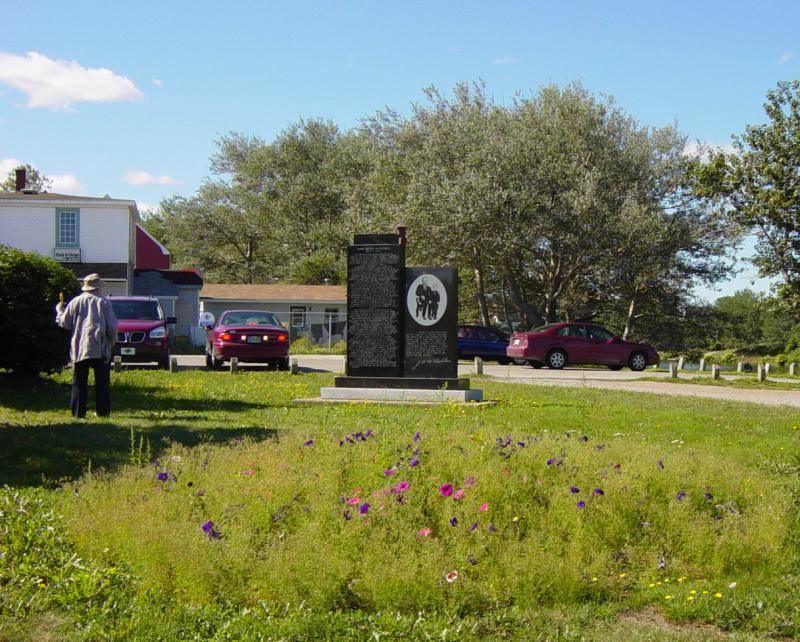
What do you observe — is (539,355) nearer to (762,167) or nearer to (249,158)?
(762,167)

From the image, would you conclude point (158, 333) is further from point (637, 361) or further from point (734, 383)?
point (637, 361)

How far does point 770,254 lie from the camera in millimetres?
31016

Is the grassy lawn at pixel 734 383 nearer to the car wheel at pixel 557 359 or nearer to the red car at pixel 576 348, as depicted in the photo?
the red car at pixel 576 348

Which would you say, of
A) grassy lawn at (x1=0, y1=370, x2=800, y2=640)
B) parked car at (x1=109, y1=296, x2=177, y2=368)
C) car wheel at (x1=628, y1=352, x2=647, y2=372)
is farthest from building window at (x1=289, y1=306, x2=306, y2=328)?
grassy lawn at (x1=0, y1=370, x2=800, y2=640)

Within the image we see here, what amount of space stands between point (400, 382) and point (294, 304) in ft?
101

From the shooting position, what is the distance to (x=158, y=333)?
21.6 meters

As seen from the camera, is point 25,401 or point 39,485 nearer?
point 39,485

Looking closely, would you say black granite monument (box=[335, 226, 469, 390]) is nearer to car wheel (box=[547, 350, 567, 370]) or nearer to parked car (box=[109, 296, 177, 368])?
parked car (box=[109, 296, 177, 368])

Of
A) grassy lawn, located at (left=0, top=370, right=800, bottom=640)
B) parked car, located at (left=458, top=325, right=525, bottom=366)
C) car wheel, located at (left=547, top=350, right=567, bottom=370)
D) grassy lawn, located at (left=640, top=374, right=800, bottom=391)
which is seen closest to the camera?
grassy lawn, located at (left=0, top=370, right=800, bottom=640)

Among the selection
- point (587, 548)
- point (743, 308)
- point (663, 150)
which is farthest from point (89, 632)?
point (743, 308)

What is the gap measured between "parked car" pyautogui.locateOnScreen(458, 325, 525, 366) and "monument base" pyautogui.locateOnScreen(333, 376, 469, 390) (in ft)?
59.3

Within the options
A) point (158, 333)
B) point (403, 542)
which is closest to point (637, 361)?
point (158, 333)

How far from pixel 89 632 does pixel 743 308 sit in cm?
10055

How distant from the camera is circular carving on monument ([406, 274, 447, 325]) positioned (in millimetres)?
15062
